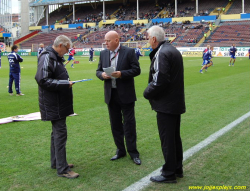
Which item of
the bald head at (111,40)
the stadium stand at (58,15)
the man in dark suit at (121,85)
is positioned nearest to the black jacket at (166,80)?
the man in dark suit at (121,85)

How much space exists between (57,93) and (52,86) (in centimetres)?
18

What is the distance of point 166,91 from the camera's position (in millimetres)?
3949

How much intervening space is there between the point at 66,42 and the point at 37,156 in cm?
206

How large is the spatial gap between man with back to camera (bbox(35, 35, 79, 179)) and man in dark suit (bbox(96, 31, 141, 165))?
774 millimetres

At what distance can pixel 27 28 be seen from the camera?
72812 millimetres

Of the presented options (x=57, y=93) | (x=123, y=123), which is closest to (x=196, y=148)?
(x=123, y=123)

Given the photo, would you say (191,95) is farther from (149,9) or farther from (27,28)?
(27,28)

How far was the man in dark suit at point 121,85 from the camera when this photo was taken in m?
4.80

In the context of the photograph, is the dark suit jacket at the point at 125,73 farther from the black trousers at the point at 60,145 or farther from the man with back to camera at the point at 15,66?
the man with back to camera at the point at 15,66

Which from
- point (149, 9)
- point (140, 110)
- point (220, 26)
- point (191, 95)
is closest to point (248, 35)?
point (220, 26)

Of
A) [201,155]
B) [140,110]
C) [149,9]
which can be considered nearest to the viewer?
[201,155]

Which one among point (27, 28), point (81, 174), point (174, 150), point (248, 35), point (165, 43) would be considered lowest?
point (81, 174)

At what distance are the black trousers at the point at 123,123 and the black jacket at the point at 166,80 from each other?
934mm

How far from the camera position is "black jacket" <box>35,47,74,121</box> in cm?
411
